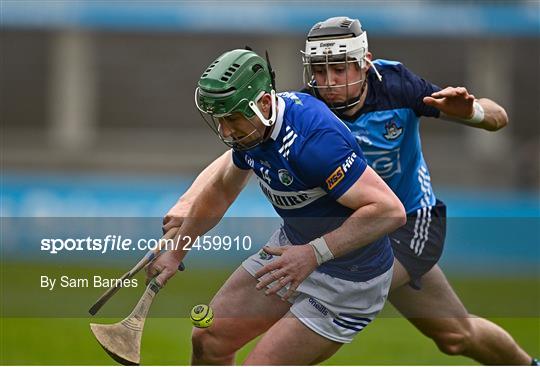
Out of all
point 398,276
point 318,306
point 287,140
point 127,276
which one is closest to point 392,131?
point 398,276

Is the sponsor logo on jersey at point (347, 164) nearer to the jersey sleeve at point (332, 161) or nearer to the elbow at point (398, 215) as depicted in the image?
the jersey sleeve at point (332, 161)

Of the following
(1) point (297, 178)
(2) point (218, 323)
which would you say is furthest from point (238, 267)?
(1) point (297, 178)

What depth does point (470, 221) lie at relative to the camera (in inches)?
283

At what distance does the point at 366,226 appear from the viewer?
451 cm

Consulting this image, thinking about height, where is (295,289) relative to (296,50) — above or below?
above

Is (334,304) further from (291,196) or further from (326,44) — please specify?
(326,44)

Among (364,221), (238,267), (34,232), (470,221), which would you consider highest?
(364,221)

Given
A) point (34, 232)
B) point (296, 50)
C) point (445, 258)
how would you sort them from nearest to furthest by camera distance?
point (445, 258) < point (34, 232) < point (296, 50)

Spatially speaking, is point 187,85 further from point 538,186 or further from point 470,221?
point 470,221

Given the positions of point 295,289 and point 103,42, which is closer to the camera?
point 295,289

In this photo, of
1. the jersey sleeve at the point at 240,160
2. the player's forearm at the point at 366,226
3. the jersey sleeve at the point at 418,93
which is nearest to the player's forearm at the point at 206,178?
the jersey sleeve at the point at 240,160

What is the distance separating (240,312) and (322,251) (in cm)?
66

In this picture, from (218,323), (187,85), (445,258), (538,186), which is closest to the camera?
(218,323)

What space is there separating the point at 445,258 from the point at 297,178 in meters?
1.50
